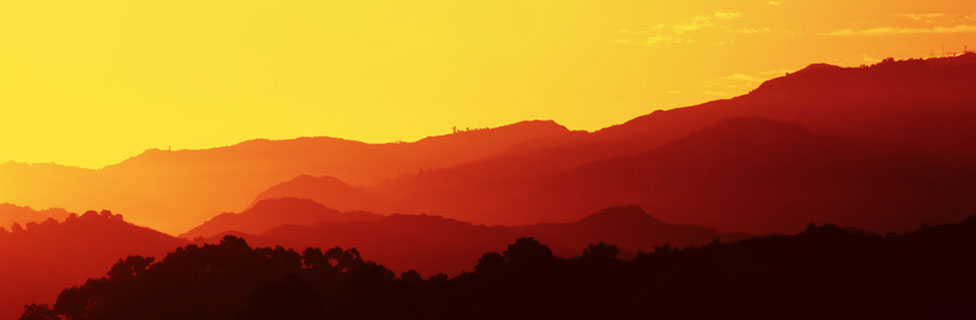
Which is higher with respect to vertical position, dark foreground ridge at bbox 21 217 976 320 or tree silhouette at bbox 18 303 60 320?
tree silhouette at bbox 18 303 60 320

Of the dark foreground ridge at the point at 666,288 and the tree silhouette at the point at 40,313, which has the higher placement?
the tree silhouette at the point at 40,313

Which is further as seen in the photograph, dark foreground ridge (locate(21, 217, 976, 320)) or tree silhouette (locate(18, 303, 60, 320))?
tree silhouette (locate(18, 303, 60, 320))

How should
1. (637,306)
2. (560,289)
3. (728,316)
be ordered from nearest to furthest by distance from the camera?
(728,316) < (637,306) < (560,289)

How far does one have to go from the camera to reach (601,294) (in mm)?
113750

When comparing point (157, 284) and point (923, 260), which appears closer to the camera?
point (923, 260)

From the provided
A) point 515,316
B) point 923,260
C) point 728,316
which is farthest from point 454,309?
point 923,260

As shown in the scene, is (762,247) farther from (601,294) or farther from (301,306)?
(301,306)

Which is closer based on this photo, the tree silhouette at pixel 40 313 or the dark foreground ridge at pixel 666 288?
the dark foreground ridge at pixel 666 288

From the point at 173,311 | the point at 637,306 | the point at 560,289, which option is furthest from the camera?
the point at 173,311

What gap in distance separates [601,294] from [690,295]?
10047 millimetres

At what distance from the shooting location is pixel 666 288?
109 m

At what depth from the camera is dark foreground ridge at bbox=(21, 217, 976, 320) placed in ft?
323

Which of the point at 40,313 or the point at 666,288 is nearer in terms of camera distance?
the point at 666,288

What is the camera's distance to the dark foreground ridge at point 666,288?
9831 centimetres
